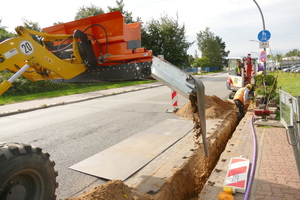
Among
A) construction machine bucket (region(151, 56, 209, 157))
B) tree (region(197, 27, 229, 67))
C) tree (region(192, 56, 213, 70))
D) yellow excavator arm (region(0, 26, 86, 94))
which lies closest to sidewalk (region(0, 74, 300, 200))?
construction machine bucket (region(151, 56, 209, 157))

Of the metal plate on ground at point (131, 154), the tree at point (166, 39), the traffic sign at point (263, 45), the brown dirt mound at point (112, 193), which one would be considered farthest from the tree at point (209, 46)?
the brown dirt mound at point (112, 193)

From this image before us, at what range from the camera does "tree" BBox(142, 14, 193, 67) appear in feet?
97.4

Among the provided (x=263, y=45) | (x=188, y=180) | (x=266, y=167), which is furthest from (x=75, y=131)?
(x=263, y=45)

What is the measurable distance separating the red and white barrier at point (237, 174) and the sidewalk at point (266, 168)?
0.32 feet

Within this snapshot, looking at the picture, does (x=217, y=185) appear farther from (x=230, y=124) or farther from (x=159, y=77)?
(x=230, y=124)

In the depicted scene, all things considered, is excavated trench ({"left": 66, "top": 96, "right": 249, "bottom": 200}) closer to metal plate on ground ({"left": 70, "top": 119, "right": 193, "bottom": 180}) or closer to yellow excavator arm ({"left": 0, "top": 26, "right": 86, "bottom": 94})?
metal plate on ground ({"left": 70, "top": 119, "right": 193, "bottom": 180})

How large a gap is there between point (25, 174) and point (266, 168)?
3.75 m

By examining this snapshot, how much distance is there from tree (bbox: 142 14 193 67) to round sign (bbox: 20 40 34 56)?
26770 mm

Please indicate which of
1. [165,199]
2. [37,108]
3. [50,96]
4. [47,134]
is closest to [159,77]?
[165,199]

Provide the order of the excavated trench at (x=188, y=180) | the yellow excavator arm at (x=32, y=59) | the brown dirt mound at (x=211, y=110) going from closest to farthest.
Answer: the yellow excavator arm at (x=32, y=59), the excavated trench at (x=188, y=180), the brown dirt mound at (x=211, y=110)

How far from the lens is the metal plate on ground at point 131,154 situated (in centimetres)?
461

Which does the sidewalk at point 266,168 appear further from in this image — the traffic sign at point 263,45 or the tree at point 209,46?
the tree at point 209,46

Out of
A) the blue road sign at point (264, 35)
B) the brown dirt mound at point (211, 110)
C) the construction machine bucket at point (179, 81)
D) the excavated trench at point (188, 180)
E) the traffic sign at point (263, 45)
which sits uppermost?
the blue road sign at point (264, 35)

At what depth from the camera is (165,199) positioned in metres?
3.74
